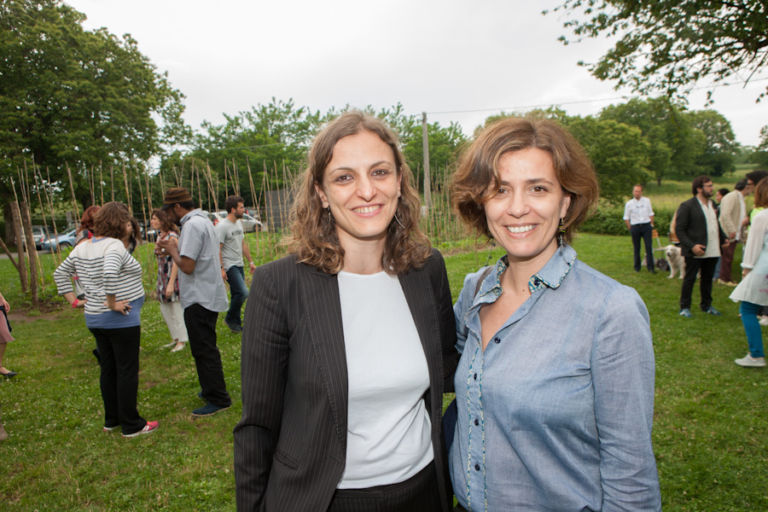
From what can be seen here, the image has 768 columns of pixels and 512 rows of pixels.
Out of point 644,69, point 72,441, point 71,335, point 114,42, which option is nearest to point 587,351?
point 72,441

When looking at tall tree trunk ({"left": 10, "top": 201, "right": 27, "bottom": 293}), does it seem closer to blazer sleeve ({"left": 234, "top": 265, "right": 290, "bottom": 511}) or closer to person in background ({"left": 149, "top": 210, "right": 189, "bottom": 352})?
person in background ({"left": 149, "top": 210, "right": 189, "bottom": 352})

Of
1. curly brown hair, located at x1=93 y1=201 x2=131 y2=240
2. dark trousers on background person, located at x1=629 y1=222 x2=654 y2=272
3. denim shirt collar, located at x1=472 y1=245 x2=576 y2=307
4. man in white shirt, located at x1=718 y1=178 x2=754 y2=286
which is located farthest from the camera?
dark trousers on background person, located at x1=629 y1=222 x2=654 y2=272

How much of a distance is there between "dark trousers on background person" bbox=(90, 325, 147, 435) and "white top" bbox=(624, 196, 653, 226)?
9980mm

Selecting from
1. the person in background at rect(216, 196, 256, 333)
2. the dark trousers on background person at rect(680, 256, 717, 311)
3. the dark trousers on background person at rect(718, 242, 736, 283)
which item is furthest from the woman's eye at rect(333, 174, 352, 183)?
the dark trousers on background person at rect(718, 242, 736, 283)

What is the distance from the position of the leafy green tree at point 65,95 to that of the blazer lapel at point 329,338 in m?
16.0

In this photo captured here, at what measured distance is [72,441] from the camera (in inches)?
163

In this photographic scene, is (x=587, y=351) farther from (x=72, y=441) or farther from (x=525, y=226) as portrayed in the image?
(x=72, y=441)

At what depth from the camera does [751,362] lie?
5.00m

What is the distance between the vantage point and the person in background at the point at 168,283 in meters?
5.29

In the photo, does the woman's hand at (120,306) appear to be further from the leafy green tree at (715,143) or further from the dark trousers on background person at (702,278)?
the leafy green tree at (715,143)

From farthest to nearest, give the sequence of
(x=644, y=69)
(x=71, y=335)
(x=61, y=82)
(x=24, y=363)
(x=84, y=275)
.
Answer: (x=61, y=82)
(x=644, y=69)
(x=71, y=335)
(x=24, y=363)
(x=84, y=275)

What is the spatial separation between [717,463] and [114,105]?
23021 millimetres

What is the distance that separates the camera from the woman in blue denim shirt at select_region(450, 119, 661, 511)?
1169 mm

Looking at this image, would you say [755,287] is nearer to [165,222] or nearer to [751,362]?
[751,362]
